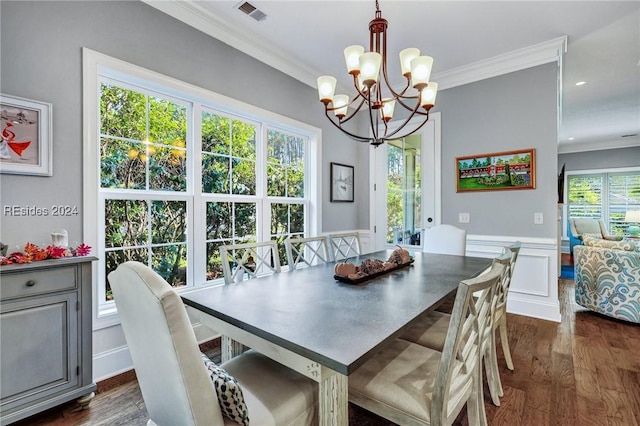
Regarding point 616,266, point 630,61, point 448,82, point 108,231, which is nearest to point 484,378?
point 616,266

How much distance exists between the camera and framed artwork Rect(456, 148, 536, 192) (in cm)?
331

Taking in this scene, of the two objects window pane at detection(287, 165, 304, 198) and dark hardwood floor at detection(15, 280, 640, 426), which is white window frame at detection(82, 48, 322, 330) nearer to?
window pane at detection(287, 165, 304, 198)

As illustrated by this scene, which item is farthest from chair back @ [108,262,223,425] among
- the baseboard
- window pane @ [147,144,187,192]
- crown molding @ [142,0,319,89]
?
crown molding @ [142,0,319,89]

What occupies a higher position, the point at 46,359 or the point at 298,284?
the point at 298,284

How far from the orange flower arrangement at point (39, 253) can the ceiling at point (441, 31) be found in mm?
1882

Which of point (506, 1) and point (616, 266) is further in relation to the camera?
point (616, 266)

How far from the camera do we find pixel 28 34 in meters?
1.76

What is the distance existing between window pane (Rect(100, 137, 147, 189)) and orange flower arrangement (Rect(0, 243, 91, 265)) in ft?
1.88

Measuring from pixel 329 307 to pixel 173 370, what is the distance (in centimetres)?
68

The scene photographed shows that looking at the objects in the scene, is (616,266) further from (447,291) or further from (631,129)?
(631,129)

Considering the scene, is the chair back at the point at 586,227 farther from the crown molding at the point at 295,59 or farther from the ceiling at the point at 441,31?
the crown molding at the point at 295,59

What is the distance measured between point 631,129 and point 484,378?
6.90m

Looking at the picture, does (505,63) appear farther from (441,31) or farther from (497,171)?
(497,171)

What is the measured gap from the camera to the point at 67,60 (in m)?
1.90
